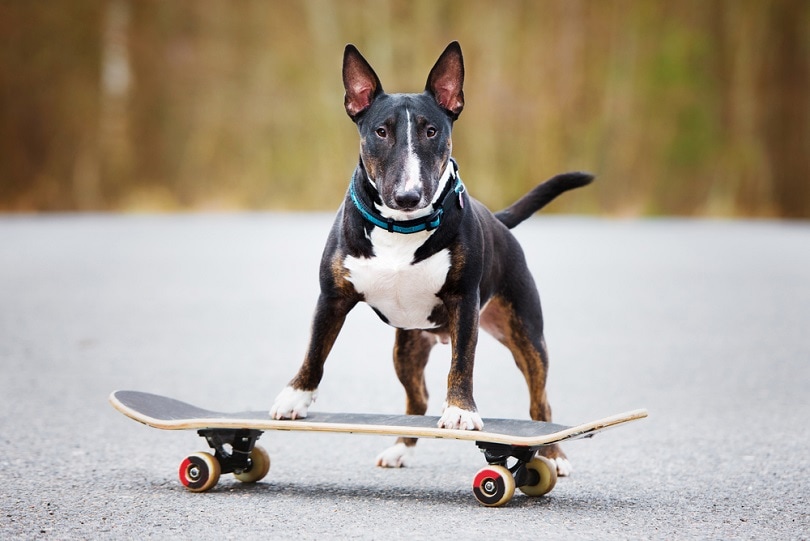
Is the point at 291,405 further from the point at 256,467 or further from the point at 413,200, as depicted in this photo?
the point at 413,200

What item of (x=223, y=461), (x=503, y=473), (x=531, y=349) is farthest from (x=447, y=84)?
(x=223, y=461)

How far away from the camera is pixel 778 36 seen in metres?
22.9

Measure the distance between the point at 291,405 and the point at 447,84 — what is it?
1.34 m

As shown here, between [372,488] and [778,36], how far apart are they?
807 inches

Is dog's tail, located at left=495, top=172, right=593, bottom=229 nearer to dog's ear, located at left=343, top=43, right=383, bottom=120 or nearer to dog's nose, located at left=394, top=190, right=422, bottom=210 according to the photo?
dog's ear, located at left=343, top=43, right=383, bottom=120

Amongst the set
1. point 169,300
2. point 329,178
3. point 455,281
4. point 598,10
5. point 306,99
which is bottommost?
point 455,281

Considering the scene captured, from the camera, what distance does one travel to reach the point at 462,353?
4258 mm

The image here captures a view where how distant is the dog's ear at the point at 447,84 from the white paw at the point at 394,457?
151cm

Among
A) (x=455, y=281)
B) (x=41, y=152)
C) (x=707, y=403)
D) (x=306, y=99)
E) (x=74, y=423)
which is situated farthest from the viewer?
(x=306, y=99)

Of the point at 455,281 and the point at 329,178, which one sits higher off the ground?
the point at 329,178

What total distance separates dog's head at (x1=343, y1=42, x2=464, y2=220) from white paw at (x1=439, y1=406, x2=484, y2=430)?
712 millimetres

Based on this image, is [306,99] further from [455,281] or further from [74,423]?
[455,281]

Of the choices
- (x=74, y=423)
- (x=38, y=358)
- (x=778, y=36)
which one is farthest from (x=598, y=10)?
(x=74, y=423)

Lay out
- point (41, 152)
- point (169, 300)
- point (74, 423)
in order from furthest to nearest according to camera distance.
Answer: point (41, 152)
point (169, 300)
point (74, 423)
